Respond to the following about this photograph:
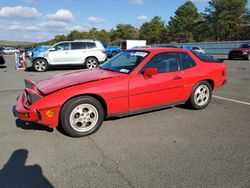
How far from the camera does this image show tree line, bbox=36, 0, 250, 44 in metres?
55.2

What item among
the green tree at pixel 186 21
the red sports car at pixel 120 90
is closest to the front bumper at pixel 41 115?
the red sports car at pixel 120 90

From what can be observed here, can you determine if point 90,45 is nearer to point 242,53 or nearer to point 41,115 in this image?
point 41,115

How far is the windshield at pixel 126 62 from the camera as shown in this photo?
4.93 m

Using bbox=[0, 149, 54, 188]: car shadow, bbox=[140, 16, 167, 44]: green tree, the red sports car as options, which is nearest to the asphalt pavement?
bbox=[0, 149, 54, 188]: car shadow

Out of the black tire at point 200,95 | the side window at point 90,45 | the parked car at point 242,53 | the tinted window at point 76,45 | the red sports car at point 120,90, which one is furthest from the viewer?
the parked car at point 242,53

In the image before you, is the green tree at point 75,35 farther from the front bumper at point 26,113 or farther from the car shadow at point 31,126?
the front bumper at point 26,113

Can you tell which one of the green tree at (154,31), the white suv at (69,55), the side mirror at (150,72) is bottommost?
the side mirror at (150,72)

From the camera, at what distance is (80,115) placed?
426 cm

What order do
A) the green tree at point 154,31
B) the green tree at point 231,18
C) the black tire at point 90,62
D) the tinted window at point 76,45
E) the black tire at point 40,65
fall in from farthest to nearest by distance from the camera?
the green tree at point 154,31 → the green tree at point 231,18 → the black tire at point 90,62 → the tinted window at point 76,45 → the black tire at point 40,65

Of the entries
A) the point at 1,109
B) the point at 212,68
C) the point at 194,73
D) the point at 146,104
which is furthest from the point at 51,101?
the point at 212,68

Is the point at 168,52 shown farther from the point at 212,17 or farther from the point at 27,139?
the point at 212,17

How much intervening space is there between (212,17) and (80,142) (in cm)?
6237

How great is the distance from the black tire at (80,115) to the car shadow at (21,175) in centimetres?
88

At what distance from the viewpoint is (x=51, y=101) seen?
13.2 ft
